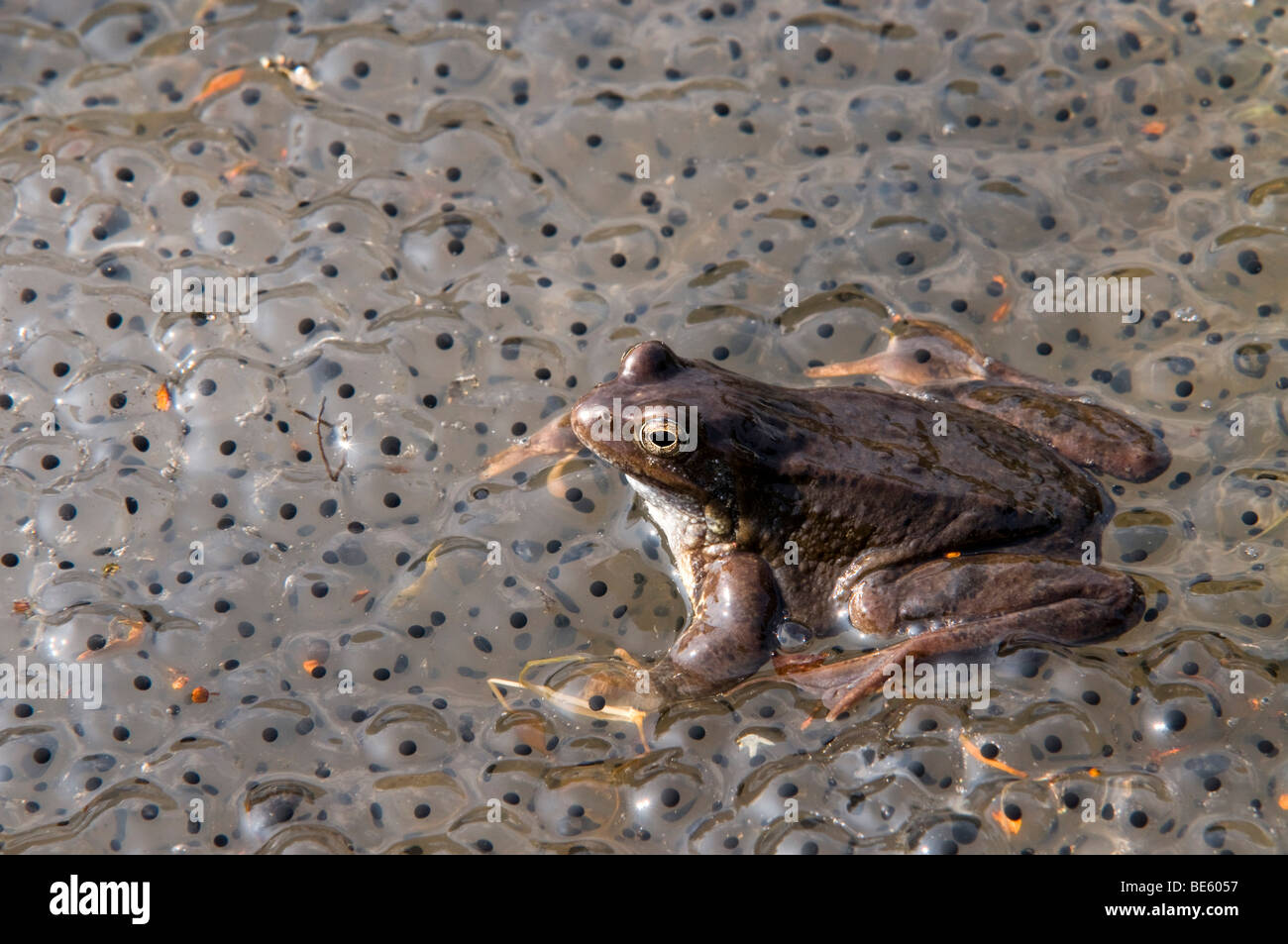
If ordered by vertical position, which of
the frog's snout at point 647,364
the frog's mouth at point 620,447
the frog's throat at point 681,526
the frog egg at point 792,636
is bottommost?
the frog egg at point 792,636

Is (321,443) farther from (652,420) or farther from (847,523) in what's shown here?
(847,523)

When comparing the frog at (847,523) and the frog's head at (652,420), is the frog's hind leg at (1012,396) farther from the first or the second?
the frog's head at (652,420)

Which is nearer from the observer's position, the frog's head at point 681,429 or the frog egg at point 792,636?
the frog's head at point 681,429

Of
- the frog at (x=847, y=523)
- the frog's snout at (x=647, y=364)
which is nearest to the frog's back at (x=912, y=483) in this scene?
the frog at (x=847, y=523)

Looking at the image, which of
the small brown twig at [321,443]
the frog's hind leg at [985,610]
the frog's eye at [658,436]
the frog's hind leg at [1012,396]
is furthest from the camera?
the small brown twig at [321,443]

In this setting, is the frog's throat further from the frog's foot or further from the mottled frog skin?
the frog's foot
